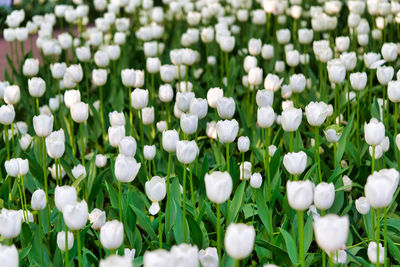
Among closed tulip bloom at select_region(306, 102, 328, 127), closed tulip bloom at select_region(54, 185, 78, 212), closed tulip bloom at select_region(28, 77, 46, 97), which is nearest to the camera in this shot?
closed tulip bloom at select_region(54, 185, 78, 212)

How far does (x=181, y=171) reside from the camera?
2.82 m

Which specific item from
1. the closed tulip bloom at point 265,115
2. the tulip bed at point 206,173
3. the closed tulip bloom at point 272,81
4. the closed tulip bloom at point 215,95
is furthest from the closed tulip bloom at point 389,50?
the closed tulip bloom at point 265,115

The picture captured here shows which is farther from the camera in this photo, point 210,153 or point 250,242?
point 210,153

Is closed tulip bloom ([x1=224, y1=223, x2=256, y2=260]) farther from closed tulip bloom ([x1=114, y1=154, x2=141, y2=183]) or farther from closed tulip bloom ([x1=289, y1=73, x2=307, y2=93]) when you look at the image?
closed tulip bloom ([x1=289, y1=73, x2=307, y2=93])

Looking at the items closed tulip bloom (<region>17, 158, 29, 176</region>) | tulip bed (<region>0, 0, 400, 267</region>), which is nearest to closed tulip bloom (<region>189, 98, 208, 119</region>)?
tulip bed (<region>0, 0, 400, 267</region>)

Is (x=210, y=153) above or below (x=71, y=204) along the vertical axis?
below

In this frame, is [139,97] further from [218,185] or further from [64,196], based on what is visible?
[218,185]

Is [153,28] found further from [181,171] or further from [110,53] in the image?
[181,171]

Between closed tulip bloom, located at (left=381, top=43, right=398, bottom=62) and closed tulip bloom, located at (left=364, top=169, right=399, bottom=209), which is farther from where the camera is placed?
closed tulip bloom, located at (left=381, top=43, right=398, bottom=62)

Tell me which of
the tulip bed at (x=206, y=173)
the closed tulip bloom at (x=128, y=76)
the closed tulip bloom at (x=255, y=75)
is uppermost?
the closed tulip bloom at (x=128, y=76)

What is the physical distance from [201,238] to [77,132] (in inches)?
67.5

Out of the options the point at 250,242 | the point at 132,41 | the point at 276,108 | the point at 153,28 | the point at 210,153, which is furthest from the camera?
the point at 132,41

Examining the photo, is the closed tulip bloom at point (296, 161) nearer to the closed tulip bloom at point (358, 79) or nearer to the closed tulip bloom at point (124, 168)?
the closed tulip bloom at point (124, 168)

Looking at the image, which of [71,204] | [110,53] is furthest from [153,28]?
[71,204]
